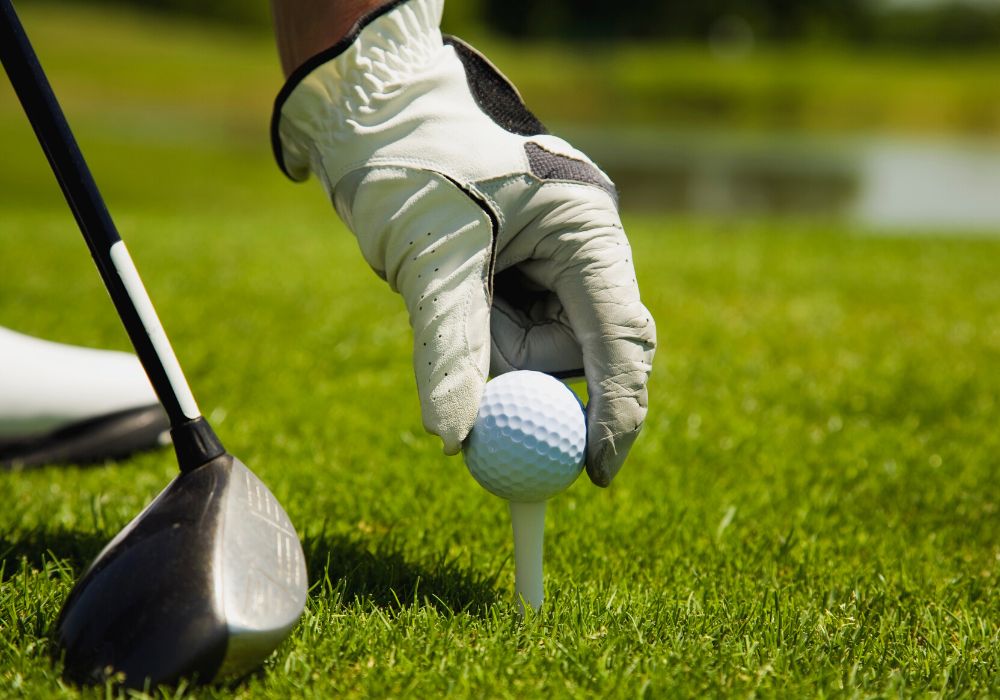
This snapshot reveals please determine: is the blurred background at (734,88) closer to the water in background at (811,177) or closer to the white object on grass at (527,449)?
the water in background at (811,177)

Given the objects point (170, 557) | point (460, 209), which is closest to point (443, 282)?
point (460, 209)

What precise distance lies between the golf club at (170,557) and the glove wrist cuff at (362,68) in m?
0.47

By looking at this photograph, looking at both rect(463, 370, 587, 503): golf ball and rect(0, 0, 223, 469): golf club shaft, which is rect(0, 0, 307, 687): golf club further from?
rect(463, 370, 587, 503): golf ball

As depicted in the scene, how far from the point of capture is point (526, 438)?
198 centimetres

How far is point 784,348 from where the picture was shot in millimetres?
5102

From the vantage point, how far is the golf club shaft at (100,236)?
1908 mm

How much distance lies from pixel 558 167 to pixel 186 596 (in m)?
1.10

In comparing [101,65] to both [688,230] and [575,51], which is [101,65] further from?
[575,51]

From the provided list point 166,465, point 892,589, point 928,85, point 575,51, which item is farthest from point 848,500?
point 575,51

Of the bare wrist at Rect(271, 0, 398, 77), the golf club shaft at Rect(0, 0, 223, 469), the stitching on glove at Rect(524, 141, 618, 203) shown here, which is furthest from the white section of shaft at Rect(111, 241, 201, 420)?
the stitching on glove at Rect(524, 141, 618, 203)

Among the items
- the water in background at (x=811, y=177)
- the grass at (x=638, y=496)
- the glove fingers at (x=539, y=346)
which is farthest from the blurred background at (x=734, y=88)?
the glove fingers at (x=539, y=346)

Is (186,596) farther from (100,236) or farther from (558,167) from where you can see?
(558,167)

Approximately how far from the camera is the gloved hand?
78.8 inches

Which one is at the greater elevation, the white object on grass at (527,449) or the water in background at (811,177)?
the white object on grass at (527,449)
